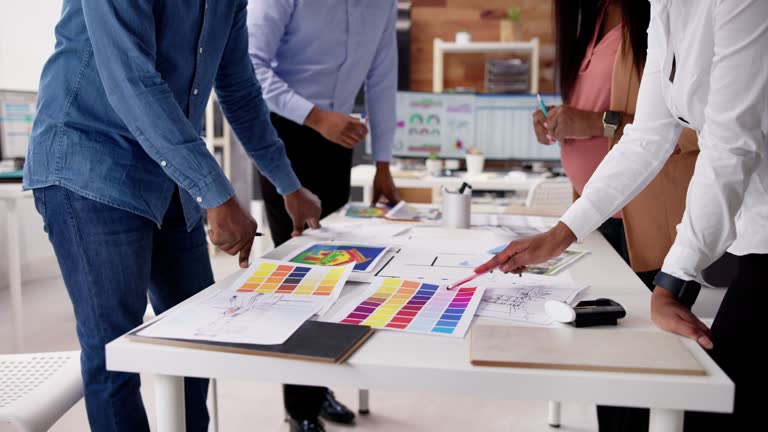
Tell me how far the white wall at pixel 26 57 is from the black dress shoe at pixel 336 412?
2530 mm

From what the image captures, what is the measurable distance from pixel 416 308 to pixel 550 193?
2153 millimetres

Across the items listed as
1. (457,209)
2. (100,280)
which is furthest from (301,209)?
(100,280)

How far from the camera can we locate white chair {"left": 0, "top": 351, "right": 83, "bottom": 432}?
114 cm

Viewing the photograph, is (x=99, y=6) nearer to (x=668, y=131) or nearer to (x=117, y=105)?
(x=117, y=105)

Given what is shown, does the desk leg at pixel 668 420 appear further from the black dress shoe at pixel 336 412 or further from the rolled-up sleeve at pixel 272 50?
the black dress shoe at pixel 336 412

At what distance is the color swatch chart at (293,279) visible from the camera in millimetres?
1064

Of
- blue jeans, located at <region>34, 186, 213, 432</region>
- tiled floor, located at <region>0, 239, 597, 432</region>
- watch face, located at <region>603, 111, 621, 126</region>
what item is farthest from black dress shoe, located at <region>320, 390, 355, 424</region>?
watch face, located at <region>603, 111, 621, 126</region>

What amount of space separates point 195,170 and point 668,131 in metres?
0.80

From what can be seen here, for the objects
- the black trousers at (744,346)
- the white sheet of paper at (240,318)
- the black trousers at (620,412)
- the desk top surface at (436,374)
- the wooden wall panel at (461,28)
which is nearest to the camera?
the desk top surface at (436,374)

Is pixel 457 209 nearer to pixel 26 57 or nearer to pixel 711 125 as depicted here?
pixel 711 125

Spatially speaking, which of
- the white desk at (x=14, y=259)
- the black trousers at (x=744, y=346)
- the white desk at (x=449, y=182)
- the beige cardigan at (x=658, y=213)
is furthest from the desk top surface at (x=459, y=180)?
the black trousers at (x=744, y=346)

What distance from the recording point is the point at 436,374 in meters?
0.77

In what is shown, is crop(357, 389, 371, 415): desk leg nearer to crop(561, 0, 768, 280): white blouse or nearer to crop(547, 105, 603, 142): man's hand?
crop(547, 105, 603, 142): man's hand

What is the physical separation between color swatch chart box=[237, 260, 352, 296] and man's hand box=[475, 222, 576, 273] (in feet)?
0.80
